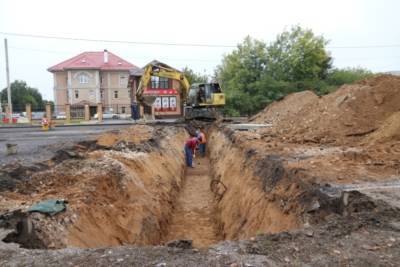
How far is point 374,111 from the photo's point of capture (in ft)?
39.6

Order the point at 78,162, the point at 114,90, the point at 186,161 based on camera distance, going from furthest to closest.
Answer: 1. the point at 114,90
2. the point at 186,161
3. the point at 78,162

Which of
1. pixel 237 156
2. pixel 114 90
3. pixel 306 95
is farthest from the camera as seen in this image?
pixel 114 90

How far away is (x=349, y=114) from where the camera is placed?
12.1 m

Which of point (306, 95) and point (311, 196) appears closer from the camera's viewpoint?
point (311, 196)

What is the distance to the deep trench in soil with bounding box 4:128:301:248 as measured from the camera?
542cm

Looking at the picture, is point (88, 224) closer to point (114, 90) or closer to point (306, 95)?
point (306, 95)

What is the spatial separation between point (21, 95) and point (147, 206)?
80.2 metres

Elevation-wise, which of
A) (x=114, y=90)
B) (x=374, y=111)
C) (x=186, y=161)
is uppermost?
(x=114, y=90)

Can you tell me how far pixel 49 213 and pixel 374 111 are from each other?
10.6 metres

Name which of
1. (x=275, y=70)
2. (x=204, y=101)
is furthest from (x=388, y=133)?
(x=275, y=70)

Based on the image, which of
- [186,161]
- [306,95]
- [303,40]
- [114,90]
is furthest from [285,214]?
[114,90]

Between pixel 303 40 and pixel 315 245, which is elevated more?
pixel 303 40

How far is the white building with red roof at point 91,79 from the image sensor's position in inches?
2314

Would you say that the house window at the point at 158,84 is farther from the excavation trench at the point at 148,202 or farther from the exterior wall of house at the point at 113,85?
the excavation trench at the point at 148,202
